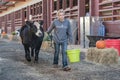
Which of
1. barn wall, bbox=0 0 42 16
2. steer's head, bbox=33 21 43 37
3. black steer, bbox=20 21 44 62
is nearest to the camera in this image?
steer's head, bbox=33 21 43 37

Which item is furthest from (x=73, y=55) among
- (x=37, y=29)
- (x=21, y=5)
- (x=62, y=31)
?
(x=21, y=5)

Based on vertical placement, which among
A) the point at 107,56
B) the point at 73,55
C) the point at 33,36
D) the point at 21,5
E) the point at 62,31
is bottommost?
the point at 107,56

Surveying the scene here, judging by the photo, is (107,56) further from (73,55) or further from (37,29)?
(37,29)

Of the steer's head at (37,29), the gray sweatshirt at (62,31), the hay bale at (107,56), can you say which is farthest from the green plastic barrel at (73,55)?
the steer's head at (37,29)

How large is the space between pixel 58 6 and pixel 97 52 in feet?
52.8

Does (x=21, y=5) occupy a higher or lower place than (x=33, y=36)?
higher

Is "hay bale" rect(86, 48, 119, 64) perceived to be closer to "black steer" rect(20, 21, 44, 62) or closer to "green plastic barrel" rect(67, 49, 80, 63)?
"green plastic barrel" rect(67, 49, 80, 63)

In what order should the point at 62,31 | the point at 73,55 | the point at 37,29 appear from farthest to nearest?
the point at 37,29 < the point at 73,55 < the point at 62,31

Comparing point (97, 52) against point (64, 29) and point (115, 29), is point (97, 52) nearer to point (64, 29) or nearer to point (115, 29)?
point (64, 29)

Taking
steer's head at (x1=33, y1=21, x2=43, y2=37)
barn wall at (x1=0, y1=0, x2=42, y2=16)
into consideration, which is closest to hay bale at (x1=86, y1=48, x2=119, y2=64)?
steer's head at (x1=33, y1=21, x2=43, y2=37)

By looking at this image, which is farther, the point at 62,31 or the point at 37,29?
the point at 37,29

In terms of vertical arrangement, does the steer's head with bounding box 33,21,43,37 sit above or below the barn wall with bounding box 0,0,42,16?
below

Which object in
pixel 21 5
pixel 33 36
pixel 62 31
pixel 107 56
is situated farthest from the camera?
pixel 21 5

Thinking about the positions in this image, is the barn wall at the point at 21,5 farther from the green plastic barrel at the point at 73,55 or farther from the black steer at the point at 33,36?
the green plastic barrel at the point at 73,55
